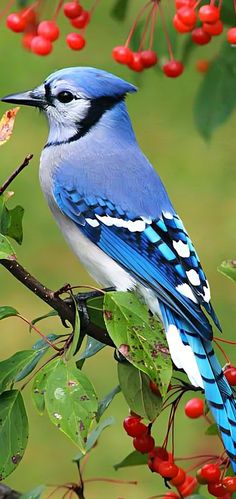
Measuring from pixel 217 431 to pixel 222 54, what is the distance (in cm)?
87

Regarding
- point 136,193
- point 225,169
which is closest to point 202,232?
point 225,169

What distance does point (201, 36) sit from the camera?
228 centimetres

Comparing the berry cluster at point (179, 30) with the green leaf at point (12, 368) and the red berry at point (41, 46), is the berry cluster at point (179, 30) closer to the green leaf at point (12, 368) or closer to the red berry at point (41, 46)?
the red berry at point (41, 46)

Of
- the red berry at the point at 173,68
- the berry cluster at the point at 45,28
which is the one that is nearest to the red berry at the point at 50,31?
the berry cluster at the point at 45,28

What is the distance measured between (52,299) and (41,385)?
0.52ft

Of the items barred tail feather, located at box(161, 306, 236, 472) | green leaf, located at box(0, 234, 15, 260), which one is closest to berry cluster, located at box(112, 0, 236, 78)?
barred tail feather, located at box(161, 306, 236, 472)

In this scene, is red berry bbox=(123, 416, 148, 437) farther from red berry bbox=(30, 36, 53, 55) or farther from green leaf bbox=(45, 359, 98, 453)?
red berry bbox=(30, 36, 53, 55)

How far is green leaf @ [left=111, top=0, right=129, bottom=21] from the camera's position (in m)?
2.42

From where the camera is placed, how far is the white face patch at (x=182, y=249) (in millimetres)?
2014

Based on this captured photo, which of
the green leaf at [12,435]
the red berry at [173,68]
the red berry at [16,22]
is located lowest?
the green leaf at [12,435]

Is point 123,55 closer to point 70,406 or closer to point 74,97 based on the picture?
point 74,97

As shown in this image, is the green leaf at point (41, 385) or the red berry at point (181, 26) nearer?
the green leaf at point (41, 385)

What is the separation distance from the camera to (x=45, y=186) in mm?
2316

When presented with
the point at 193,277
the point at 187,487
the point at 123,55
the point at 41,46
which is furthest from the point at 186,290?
the point at 41,46
